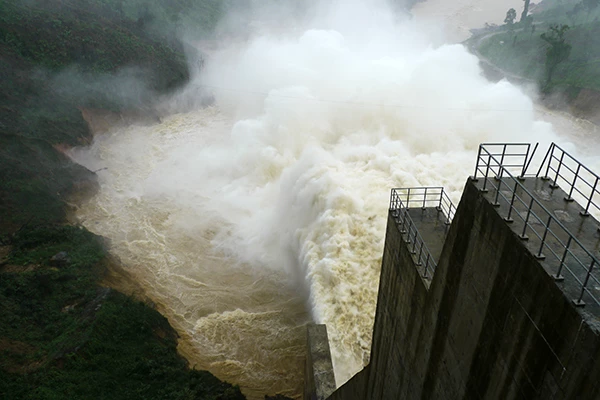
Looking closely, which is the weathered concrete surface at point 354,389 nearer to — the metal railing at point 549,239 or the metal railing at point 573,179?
the metal railing at point 573,179

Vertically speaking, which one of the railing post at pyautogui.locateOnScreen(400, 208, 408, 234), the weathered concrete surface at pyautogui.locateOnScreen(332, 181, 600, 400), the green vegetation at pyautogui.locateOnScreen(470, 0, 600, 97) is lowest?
the weathered concrete surface at pyautogui.locateOnScreen(332, 181, 600, 400)

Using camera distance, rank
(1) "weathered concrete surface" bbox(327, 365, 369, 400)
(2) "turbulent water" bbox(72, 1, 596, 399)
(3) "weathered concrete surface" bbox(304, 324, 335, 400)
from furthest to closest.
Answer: (2) "turbulent water" bbox(72, 1, 596, 399), (3) "weathered concrete surface" bbox(304, 324, 335, 400), (1) "weathered concrete surface" bbox(327, 365, 369, 400)

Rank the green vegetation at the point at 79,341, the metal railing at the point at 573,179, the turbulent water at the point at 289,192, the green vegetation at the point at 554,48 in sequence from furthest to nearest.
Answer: the green vegetation at the point at 554,48
the turbulent water at the point at 289,192
the green vegetation at the point at 79,341
the metal railing at the point at 573,179

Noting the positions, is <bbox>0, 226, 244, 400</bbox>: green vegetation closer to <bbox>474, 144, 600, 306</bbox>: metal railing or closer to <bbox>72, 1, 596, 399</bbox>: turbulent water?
<bbox>72, 1, 596, 399</bbox>: turbulent water

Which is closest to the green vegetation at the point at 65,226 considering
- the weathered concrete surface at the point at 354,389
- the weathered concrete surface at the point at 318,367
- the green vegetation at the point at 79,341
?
the green vegetation at the point at 79,341

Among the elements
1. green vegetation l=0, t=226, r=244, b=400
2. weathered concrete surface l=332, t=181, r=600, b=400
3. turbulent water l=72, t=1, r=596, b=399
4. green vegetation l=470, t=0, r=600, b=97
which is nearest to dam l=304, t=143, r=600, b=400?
weathered concrete surface l=332, t=181, r=600, b=400

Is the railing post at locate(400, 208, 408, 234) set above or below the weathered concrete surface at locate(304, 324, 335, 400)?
above

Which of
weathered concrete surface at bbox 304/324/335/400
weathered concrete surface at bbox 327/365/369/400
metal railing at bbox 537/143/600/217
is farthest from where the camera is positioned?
weathered concrete surface at bbox 304/324/335/400
